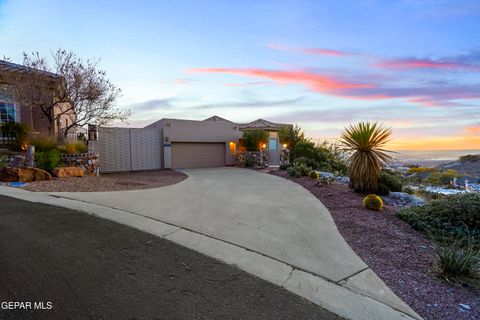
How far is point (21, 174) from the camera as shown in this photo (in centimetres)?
876

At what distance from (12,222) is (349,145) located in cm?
909

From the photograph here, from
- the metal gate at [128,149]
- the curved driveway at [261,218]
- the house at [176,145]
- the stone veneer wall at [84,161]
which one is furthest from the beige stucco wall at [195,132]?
the curved driveway at [261,218]

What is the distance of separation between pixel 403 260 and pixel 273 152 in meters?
16.9

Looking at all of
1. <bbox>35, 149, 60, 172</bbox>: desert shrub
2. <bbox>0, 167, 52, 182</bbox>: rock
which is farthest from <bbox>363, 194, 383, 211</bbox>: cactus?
<bbox>35, 149, 60, 172</bbox>: desert shrub

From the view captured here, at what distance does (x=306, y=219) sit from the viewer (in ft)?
18.8

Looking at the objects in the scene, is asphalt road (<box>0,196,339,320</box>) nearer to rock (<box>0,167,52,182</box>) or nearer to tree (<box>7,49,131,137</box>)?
rock (<box>0,167,52,182</box>)

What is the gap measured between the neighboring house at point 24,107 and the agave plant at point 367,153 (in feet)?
42.4

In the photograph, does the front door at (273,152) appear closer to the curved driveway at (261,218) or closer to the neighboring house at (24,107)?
the curved driveway at (261,218)

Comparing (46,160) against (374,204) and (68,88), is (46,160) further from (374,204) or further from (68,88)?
(374,204)

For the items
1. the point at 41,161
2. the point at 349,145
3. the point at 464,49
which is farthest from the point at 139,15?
the point at 464,49

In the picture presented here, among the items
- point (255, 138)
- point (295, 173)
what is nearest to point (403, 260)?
point (295, 173)

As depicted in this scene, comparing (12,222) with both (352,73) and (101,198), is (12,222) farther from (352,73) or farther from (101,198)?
(352,73)

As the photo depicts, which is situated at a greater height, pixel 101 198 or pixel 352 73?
pixel 352 73

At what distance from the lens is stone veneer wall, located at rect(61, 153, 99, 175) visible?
1125cm
